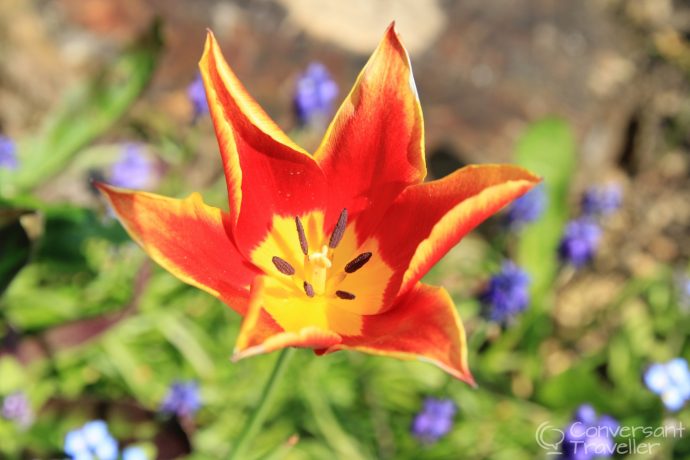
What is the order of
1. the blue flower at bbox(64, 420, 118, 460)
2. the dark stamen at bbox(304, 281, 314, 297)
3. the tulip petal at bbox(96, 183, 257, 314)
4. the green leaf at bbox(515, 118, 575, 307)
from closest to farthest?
the tulip petal at bbox(96, 183, 257, 314) → the dark stamen at bbox(304, 281, 314, 297) → the blue flower at bbox(64, 420, 118, 460) → the green leaf at bbox(515, 118, 575, 307)

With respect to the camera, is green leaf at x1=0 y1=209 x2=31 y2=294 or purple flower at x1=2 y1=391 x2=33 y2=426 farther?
purple flower at x1=2 y1=391 x2=33 y2=426

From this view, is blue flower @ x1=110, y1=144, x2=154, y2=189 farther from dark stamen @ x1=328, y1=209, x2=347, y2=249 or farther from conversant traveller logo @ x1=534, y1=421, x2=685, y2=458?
conversant traveller logo @ x1=534, y1=421, x2=685, y2=458

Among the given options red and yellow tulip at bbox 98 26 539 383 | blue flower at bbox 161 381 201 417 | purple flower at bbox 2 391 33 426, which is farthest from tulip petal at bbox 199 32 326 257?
purple flower at bbox 2 391 33 426

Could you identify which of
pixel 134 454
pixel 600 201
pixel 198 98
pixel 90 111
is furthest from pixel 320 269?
pixel 600 201

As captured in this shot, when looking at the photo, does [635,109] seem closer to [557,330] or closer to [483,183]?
[557,330]

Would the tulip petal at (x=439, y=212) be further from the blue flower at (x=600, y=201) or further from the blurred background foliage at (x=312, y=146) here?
the blue flower at (x=600, y=201)

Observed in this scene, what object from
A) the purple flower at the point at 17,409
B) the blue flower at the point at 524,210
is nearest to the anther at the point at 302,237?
the purple flower at the point at 17,409
